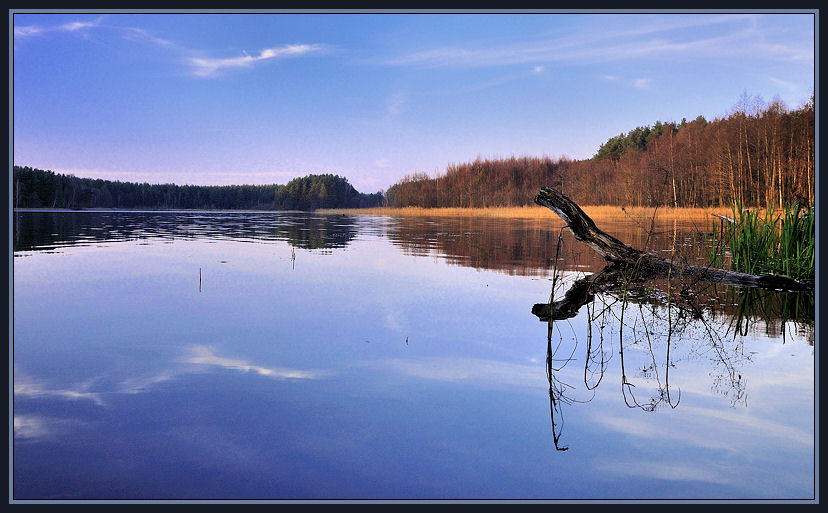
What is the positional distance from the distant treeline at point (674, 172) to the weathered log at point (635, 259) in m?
1.66

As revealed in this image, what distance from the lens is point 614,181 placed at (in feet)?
184

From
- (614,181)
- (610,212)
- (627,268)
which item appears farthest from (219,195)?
(627,268)

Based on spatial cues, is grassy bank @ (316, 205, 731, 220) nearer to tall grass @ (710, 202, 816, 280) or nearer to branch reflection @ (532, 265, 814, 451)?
tall grass @ (710, 202, 816, 280)

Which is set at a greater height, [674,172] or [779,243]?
[674,172]

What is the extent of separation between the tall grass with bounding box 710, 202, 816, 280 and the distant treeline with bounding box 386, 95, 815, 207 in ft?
1.47

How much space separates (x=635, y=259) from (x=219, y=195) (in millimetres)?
121913

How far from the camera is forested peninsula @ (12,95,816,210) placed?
34781 millimetres

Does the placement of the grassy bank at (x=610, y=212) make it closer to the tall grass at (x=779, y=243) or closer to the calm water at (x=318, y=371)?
the tall grass at (x=779, y=243)

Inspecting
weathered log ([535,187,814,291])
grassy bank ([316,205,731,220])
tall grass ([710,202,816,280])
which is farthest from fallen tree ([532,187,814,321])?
grassy bank ([316,205,731,220])

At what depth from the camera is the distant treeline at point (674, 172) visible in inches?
1336

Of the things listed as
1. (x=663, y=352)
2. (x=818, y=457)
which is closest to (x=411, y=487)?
(x=818, y=457)

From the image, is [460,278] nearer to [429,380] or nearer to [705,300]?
[705,300]

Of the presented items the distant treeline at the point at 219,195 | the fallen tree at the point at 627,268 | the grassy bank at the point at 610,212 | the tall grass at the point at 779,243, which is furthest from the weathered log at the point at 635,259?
the distant treeline at the point at 219,195

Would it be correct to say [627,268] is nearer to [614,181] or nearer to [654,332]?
[654,332]
